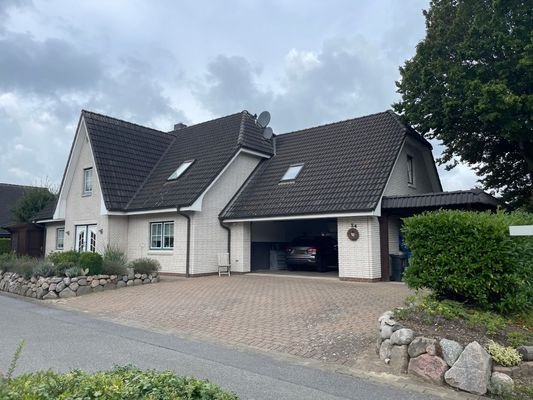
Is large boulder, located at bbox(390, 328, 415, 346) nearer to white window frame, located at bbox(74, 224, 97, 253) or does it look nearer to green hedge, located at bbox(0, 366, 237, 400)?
green hedge, located at bbox(0, 366, 237, 400)

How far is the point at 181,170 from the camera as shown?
2112 cm

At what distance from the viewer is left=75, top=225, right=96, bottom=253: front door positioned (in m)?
21.7

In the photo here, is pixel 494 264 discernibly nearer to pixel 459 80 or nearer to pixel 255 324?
pixel 255 324

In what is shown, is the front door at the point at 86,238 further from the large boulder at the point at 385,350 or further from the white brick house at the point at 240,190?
the large boulder at the point at 385,350

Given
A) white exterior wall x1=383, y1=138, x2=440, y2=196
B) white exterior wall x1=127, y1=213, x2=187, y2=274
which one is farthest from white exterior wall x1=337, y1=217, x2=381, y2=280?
white exterior wall x1=127, y1=213, x2=187, y2=274

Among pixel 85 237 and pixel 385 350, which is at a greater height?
pixel 85 237

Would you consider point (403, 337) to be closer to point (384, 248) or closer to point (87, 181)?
point (384, 248)

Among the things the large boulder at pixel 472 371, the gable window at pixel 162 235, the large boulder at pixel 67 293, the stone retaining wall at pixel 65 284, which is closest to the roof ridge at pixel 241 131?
the gable window at pixel 162 235

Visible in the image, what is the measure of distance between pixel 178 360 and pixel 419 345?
3540 millimetres

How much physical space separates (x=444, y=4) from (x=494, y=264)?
15873mm

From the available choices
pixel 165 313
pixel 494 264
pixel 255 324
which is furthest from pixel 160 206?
pixel 494 264

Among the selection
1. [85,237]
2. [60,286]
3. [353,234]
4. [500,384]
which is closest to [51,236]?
[85,237]

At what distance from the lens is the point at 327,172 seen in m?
18.1

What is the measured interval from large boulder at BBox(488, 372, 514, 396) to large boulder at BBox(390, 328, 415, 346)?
3.59 ft
